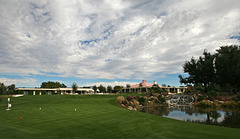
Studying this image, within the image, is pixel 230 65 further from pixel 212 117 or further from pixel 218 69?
pixel 212 117

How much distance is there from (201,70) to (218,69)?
4.00 metres

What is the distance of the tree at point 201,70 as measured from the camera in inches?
1497

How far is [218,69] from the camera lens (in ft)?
117

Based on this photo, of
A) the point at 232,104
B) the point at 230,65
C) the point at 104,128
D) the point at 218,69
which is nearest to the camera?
the point at 104,128

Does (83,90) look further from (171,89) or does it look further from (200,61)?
(200,61)

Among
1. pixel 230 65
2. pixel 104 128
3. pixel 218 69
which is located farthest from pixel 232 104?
pixel 104 128

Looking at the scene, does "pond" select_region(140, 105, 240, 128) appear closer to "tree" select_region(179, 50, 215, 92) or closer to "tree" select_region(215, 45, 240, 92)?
"tree" select_region(215, 45, 240, 92)

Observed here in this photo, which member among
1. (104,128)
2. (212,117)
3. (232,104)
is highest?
(104,128)

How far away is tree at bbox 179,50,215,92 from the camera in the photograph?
38.0 metres

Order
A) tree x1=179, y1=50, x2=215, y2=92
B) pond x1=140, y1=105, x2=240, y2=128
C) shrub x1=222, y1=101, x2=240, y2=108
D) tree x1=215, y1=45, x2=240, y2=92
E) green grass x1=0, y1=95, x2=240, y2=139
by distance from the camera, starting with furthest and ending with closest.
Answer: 1. tree x1=179, y1=50, x2=215, y2=92
2. tree x1=215, y1=45, x2=240, y2=92
3. shrub x1=222, y1=101, x2=240, y2=108
4. pond x1=140, y1=105, x2=240, y2=128
5. green grass x1=0, y1=95, x2=240, y2=139

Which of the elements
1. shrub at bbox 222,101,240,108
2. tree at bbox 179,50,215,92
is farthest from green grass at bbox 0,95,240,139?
tree at bbox 179,50,215,92

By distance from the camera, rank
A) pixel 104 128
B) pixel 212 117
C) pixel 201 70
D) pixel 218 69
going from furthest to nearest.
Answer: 1. pixel 201 70
2. pixel 218 69
3. pixel 212 117
4. pixel 104 128

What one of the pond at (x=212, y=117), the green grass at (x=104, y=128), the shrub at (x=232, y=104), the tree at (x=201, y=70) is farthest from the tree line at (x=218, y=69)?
the green grass at (x=104, y=128)

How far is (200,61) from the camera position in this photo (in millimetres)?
41219
